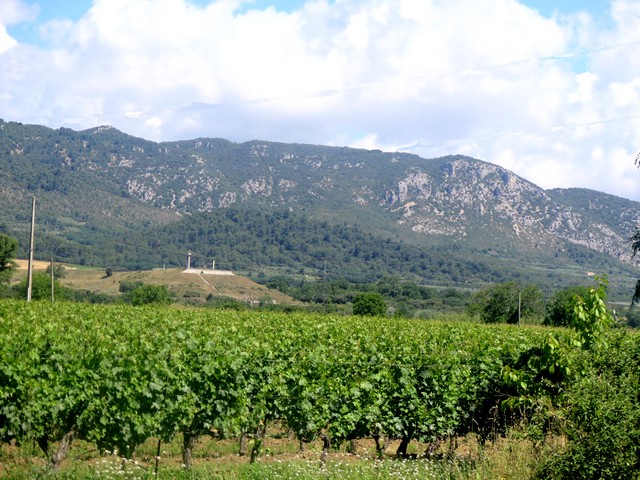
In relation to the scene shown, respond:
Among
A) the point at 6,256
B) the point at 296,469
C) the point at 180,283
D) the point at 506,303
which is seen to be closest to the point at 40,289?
the point at 6,256

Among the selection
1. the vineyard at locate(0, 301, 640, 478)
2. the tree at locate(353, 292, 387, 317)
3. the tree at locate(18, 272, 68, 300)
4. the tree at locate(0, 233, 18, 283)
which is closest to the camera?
the vineyard at locate(0, 301, 640, 478)

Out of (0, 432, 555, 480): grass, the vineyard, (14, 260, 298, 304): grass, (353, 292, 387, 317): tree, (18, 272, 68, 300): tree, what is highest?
the vineyard

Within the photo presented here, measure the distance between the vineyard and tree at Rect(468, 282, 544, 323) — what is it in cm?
5026

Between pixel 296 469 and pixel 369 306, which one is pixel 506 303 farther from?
pixel 296 469

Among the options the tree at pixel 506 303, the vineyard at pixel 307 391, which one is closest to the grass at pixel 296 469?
the vineyard at pixel 307 391

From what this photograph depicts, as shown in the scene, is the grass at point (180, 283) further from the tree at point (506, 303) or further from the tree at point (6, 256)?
the tree at point (506, 303)

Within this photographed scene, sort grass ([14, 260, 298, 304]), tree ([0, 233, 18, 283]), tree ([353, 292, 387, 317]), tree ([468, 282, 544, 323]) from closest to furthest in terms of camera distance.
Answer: tree ([353, 292, 387, 317])
tree ([468, 282, 544, 323])
tree ([0, 233, 18, 283])
grass ([14, 260, 298, 304])

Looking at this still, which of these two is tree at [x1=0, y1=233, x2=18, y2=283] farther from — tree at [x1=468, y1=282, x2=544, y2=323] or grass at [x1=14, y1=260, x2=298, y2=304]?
tree at [x1=468, y1=282, x2=544, y2=323]

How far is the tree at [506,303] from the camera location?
61875 millimetres

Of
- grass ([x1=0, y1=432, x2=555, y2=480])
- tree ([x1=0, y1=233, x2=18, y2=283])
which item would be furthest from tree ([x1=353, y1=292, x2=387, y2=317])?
grass ([x1=0, y1=432, x2=555, y2=480])

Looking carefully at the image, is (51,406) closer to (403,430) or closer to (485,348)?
(403,430)

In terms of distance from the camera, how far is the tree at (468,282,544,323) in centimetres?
6188

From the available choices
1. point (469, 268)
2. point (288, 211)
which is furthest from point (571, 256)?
point (288, 211)

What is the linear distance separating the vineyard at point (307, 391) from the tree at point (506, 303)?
165 ft
